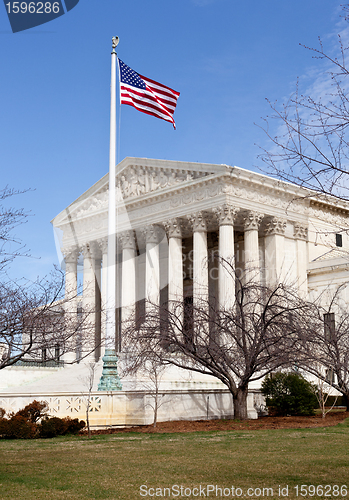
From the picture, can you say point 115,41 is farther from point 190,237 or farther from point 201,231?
point 190,237

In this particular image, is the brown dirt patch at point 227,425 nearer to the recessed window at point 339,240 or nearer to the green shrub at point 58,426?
the green shrub at point 58,426

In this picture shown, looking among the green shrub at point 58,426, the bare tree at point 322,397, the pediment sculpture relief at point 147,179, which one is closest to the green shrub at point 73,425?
the green shrub at point 58,426

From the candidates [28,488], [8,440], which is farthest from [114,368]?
[28,488]

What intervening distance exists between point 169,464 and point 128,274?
3853cm

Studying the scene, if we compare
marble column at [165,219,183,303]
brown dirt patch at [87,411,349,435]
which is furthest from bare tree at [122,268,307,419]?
marble column at [165,219,183,303]

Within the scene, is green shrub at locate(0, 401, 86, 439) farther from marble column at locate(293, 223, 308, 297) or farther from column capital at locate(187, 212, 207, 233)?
marble column at locate(293, 223, 308, 297)

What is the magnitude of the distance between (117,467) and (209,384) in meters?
22.2

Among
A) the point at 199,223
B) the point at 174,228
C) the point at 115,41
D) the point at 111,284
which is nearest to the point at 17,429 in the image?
the point at 111,284

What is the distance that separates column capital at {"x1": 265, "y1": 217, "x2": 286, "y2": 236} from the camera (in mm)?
47281

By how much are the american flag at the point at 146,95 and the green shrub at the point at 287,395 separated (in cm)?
1448

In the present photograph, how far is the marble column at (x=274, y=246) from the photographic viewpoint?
47.0m

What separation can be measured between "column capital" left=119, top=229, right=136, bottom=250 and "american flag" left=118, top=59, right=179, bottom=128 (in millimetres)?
21505

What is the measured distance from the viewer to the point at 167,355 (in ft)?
86.8

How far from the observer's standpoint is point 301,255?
161 feet
